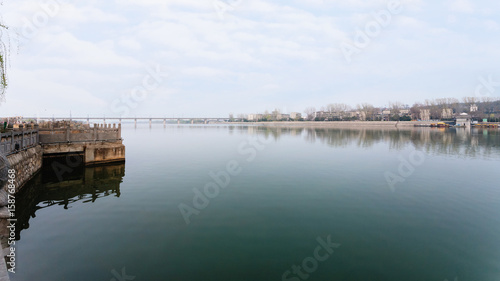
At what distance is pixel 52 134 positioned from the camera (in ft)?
77.3

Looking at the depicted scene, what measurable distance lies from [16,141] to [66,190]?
428 centimetres

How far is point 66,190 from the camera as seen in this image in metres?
17.6

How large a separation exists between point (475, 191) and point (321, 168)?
11.3 m

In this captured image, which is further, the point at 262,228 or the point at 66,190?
the point at 66,190

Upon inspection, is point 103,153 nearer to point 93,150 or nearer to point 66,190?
point 93,150

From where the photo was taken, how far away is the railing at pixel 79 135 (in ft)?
77.0

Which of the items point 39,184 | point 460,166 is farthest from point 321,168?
point 39,184

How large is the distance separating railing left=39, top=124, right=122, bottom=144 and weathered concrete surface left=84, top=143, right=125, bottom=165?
63 cm

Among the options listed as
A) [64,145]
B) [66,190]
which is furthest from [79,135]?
[66,190]

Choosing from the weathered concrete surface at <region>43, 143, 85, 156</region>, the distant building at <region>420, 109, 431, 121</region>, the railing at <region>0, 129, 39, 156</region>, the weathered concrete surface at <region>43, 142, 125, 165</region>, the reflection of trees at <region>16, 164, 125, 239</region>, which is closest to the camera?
the reflection of trees at <region>16, 164, 125, 239</region>

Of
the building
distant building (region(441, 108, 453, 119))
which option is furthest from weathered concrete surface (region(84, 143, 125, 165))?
distant building (region(441, 108, 453, 119))

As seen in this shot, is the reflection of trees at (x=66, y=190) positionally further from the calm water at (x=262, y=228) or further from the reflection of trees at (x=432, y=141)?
the reflection of trees at (x=432, y=141)

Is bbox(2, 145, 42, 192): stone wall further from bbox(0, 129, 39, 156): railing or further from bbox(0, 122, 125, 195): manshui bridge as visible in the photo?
bbox(0, 129, 39, 156): railing

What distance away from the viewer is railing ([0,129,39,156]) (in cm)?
1438
